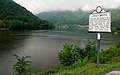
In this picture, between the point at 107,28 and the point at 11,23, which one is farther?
the point at 11,23

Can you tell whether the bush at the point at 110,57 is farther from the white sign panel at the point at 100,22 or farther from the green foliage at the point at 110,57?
the white sign panel at the point at 100,22

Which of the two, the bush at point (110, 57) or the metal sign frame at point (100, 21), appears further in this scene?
the bush at point (110, 57)

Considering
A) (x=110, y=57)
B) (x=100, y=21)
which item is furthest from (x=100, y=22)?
(x=110, y=57)

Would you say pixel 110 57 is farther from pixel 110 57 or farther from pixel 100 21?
pixel 100 21

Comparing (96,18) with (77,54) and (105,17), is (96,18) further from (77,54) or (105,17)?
(77,54)

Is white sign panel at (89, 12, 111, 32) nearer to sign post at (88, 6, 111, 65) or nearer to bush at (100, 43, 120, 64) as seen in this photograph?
sign post at (88, 6, 111, 65)

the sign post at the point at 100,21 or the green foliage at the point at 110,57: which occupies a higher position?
the sign post at the point at 100,21

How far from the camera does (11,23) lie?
176 meters

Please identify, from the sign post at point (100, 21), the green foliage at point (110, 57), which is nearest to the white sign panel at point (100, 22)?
the sign post at point (100, 21)

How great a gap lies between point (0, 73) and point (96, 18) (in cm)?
2532

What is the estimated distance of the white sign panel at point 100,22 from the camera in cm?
1561

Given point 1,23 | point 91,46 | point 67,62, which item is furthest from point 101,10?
point 1,23

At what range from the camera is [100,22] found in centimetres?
1598

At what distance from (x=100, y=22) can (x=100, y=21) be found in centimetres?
7
